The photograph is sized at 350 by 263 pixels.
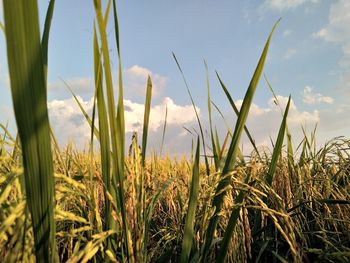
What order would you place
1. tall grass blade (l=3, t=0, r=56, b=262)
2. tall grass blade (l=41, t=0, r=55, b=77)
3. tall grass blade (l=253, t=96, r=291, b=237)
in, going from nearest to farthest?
1. tall grass blade (l=3, t=0, r=56, b=262)
2. tall grass blade (l=41, t=0, r=55, b=77)
3. tall grass blade (l=253, t=96, r=291, b=237)

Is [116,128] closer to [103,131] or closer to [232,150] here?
[103,131]

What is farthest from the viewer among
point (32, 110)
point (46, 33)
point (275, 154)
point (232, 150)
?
point (275, 154)

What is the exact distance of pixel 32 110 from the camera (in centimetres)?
54

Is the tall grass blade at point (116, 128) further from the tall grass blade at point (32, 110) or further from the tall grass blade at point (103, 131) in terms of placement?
the tall grass blade at point (32, 110)

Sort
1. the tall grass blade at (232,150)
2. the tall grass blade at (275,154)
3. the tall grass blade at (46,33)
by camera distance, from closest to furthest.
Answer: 1. the tall grass blade at (46,33)
2. the tall grass blade at (232,150)
3. the tall grass blade at (275,154)

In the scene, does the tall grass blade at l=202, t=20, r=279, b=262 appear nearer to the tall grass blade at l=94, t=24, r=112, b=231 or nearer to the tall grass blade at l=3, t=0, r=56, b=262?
the tall grass blade at l=94, t=24, r=112, b=231

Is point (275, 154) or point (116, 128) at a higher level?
point (116, 128)

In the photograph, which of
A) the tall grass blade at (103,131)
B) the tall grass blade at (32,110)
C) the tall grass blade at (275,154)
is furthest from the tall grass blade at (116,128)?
the tall grass blade at (275,154)

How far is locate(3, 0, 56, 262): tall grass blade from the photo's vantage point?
497 mm

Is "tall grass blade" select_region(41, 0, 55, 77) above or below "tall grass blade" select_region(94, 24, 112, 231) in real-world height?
above

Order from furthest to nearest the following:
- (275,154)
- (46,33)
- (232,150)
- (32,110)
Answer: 1. (275,154)
2. (232,150)
3. (46,33)
4. (32,110)

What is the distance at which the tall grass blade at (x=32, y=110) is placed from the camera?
0.50 m

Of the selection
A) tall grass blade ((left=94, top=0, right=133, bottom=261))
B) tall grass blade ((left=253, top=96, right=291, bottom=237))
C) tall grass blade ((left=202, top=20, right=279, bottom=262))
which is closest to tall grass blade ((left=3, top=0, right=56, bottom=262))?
tall grass blade ((left=94, top=0, right=133, bottom=261))

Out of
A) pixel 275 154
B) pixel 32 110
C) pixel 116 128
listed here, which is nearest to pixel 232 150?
pixel 116 128
